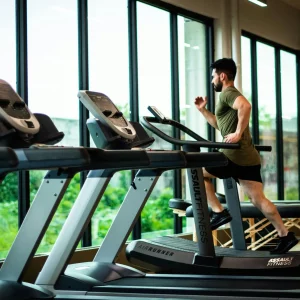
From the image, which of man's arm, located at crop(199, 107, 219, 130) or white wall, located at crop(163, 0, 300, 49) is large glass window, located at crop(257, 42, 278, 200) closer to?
white wall, located at crop(163, 0, 300, 49)

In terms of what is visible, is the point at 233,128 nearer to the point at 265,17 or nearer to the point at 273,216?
the point at 273,216

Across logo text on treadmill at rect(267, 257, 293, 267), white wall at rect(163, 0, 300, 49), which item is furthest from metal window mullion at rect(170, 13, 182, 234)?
logo text on treadmill at rect(267, 257, 293, 267)

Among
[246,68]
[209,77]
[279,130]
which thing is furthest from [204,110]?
[279,130]

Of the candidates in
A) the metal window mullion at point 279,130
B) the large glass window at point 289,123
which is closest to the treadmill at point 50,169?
the metal window mullion at point 279,130

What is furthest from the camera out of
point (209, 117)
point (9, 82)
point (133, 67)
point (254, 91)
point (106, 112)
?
point (254, 91)

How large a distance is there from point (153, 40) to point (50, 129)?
156 inches

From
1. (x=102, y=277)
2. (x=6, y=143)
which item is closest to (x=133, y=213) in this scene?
(x=102, y=277)

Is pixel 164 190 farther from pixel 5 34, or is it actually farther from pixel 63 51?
pixel 5 34

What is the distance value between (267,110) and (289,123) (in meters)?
0.82

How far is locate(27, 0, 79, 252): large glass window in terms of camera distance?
5793 millimetres

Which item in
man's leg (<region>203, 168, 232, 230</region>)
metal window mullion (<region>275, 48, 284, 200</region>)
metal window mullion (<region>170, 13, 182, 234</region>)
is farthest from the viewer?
metal window mullion (<region>275, 48, 284, 200</region>)

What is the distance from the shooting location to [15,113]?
10.7 feet

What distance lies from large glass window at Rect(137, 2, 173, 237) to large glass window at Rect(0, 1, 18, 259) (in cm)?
177

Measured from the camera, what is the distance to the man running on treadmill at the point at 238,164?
500cm
